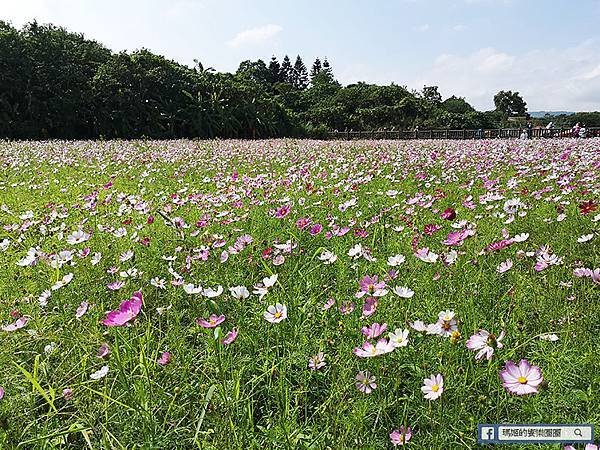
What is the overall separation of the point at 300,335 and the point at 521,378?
808 millimetres

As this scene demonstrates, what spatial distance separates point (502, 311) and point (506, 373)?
0.87m

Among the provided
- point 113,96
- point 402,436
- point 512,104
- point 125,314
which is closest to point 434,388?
point 402,436

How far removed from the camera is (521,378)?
1.11 metres

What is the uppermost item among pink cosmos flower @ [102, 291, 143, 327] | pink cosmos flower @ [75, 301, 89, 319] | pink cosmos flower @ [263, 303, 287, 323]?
pink cosmos flower @ [102, 291, 143, 327]

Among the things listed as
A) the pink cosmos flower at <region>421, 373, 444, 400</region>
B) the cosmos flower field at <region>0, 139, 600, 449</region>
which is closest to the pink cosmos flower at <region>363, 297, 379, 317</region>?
the cosmos flower field at <region>0, 139, 600, 449</region>

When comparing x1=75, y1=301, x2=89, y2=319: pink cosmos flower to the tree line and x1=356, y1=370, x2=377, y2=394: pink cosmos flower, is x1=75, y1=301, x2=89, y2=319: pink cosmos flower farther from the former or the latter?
the tree line

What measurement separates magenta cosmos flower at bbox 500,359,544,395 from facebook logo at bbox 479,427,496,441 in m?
0.15

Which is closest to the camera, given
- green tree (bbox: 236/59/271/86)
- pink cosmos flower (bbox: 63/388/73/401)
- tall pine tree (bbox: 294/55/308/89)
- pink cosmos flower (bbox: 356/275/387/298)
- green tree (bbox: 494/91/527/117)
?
pink cosmos flower (bbox: 63/388/73/401)

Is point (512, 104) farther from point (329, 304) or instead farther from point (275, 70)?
point (329, 304)

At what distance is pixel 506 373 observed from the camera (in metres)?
1.12

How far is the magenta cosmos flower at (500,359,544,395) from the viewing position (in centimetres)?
108

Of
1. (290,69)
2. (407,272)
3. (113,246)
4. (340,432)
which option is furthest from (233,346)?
(290,69)

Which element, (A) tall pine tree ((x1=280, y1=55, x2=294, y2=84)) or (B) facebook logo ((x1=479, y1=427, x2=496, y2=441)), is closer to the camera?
(B) facebook logo ((x1=479, y1=427, x2=496, y2=441))

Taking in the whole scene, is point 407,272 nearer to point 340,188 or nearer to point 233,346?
point 233,346
